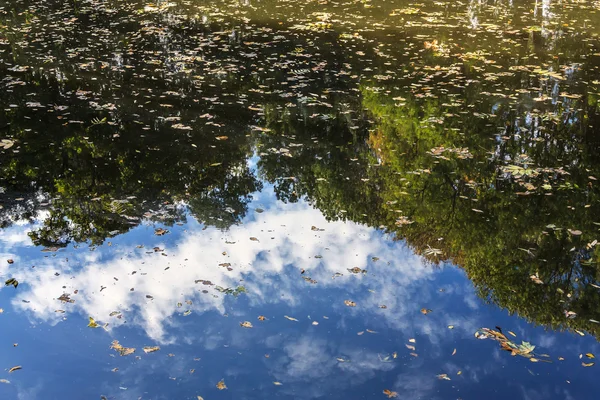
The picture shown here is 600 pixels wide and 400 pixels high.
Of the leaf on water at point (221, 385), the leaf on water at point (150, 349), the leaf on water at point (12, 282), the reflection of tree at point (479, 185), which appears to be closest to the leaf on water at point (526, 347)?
the reflection of tree at point (479, 185)

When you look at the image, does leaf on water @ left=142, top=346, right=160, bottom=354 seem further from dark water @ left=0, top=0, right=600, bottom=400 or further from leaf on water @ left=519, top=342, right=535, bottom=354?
leaf on water @ left=519, top=342, right=535, bottom=354

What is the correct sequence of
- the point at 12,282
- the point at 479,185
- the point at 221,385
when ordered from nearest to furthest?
the point at 221,385 → the point at 12,282 → the point at 479,185

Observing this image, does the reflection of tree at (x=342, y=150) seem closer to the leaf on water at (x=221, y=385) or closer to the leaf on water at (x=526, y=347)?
the leaf on water at (x=526, y=347)

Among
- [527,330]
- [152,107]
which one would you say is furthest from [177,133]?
[527,330]

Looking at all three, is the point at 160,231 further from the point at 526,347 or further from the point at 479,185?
the point at 479,185

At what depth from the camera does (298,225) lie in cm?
742

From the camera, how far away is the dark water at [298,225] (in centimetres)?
511

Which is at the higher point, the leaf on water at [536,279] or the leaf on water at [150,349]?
the leaf on water at [150,349]

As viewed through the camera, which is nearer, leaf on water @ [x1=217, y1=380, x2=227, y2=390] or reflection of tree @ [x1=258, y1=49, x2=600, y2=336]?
leaf on water @ [x1=217, y1=380, x2=227, y2=390]

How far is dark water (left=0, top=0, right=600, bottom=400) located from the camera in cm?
511

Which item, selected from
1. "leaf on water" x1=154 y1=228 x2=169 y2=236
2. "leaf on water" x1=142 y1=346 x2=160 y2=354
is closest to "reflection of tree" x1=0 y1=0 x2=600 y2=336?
"leaf on water" x1=154 y1=228 x2=169 y2=236

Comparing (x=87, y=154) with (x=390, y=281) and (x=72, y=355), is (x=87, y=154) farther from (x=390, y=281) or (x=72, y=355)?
(x=390, y=281)

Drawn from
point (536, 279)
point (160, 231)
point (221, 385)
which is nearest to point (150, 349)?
point (221, 385)

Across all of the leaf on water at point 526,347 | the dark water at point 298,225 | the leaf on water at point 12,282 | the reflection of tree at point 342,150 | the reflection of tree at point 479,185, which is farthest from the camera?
the reflection of tree at point 342,150
